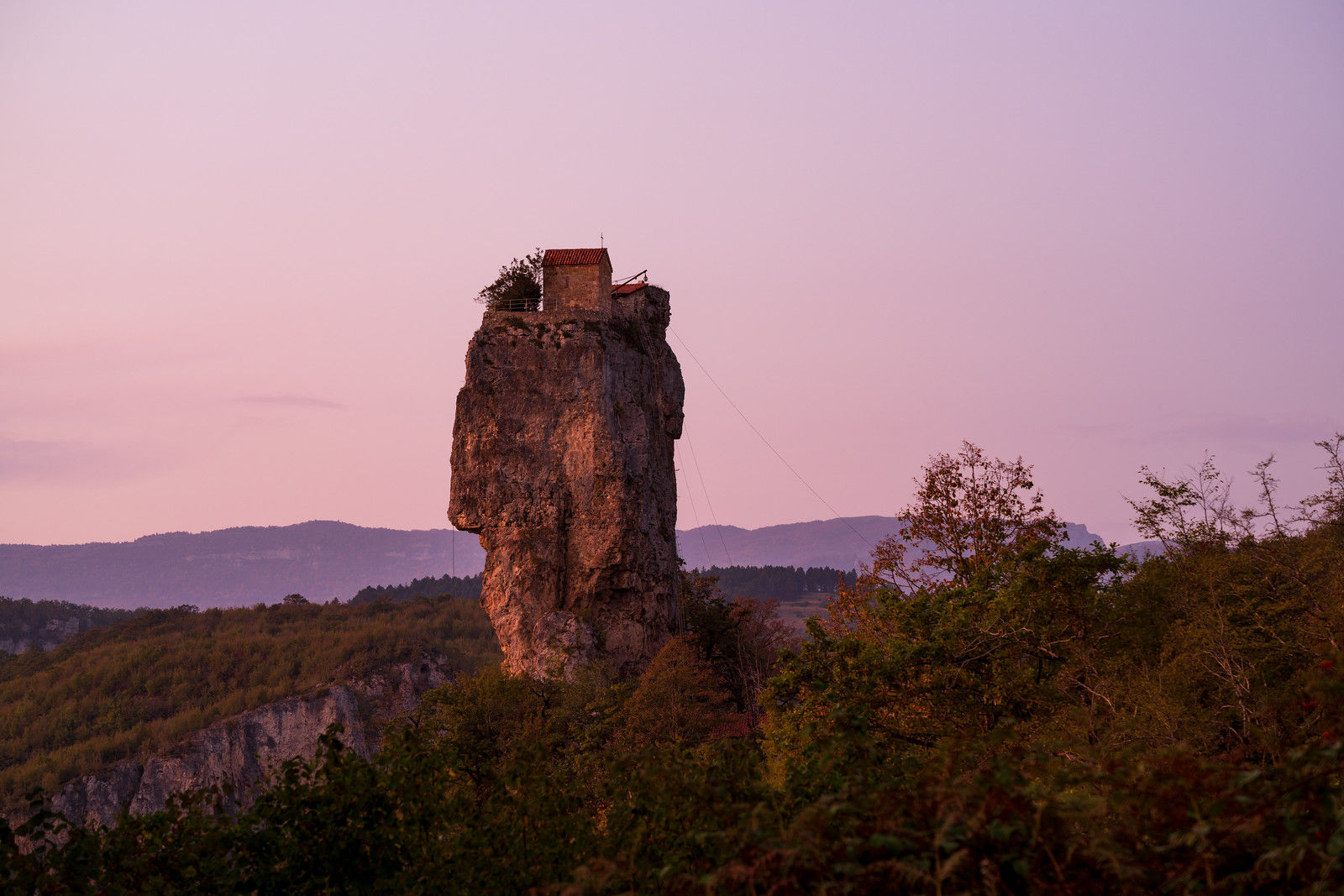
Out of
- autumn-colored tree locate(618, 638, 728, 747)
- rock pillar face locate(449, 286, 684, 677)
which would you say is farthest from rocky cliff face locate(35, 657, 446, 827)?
autumn-colored tree locate(618, 638, 728, 747)

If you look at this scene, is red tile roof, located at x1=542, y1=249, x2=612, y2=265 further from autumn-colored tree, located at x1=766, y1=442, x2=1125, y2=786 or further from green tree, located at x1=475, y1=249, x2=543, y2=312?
autumn-colored tree, located at x1=766, y1=442, x2=1125, y2=786

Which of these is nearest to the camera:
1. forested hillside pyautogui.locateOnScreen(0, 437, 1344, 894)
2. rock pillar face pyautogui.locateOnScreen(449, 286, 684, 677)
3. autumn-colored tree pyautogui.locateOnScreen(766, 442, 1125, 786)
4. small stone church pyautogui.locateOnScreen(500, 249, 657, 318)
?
forested hillside pyautogui.locateOnScreen(0, 437, 1344, 894)

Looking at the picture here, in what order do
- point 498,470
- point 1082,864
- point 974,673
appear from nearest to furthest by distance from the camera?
point 1082,864 → point 974,673 → point 498,470

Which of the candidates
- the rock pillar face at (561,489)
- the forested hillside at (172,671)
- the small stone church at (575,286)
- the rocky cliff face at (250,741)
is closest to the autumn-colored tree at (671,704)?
the rock pillar face at (561,489)

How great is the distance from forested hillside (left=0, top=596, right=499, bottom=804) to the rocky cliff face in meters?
2.74

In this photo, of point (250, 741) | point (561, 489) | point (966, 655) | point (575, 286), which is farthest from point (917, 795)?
point (250, 741)

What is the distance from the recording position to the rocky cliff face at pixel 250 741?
271ft

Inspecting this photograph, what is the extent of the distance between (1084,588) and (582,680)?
28.1m

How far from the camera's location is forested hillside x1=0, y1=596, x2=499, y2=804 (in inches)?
3634

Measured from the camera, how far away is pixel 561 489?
49281mm

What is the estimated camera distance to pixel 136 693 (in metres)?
106

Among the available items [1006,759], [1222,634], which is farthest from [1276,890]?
[1222,634]

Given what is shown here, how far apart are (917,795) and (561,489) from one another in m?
43.9

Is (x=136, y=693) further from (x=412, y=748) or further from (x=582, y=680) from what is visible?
(x=412, y=748)
